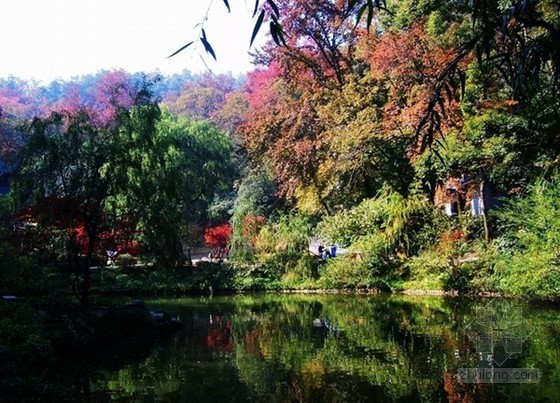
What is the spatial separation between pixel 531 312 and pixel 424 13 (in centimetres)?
898

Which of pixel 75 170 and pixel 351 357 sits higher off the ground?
pixel 75 170

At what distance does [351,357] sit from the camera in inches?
317

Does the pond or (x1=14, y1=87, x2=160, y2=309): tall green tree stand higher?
(x1=14, y1=87, x2=160, y2=309): tall green tree

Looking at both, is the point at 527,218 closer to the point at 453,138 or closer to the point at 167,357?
the point at 453,138

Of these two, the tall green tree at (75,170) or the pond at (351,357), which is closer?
the pond at (351,357)

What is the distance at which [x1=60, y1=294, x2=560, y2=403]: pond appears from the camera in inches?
247

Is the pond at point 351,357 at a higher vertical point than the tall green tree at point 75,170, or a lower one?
lower

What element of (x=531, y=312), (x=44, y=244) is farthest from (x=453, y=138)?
(x=44, y=244)

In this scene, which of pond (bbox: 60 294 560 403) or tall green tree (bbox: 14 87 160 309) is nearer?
pond (bbox: 60 294 560 403)

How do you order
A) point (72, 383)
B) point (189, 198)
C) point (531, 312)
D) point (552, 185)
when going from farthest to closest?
point (189, 198) < point (552, 185) < point (531, 312) < point (72, 383)

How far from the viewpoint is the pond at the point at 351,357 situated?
6270 millimetres

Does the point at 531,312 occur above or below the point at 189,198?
below

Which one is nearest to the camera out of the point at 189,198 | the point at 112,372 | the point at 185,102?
the point at 112,372

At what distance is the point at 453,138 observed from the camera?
45.2 feet
